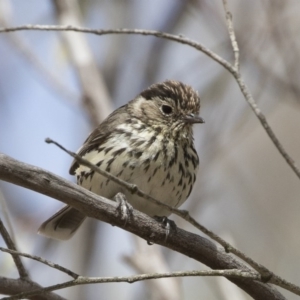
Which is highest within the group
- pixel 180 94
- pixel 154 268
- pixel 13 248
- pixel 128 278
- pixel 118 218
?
pixel 180 94

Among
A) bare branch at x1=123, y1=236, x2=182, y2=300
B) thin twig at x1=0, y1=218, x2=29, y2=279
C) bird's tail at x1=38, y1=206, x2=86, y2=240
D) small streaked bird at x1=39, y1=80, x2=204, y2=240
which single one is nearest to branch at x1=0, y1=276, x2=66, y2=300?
thin twig at x1=0, y1=218, x2=29, y2=279

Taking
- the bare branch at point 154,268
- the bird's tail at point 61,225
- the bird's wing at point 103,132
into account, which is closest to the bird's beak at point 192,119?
the bird's wing at point 103,132

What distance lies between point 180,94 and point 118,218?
1834 mm

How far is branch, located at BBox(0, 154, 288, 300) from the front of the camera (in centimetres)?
279

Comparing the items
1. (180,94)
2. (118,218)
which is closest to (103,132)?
(180,94)

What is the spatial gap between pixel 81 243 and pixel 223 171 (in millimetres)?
2378

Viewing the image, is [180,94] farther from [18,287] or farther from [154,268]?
[18,287]

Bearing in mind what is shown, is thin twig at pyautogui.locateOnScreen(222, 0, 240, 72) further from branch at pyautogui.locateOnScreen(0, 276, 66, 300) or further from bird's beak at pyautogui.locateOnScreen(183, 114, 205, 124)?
branch at pyautogui.locateOnScreen(0, 276, 66, 300)

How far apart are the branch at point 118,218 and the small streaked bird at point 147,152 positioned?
2.90 ft

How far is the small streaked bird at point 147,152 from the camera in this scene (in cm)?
438

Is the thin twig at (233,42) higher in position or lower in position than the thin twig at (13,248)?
higher

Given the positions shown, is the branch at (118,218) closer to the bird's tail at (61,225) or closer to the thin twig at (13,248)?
the thin twig at (13,248)

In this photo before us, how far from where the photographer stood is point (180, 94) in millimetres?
4883

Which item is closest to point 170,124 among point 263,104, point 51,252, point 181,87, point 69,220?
point 181,87
